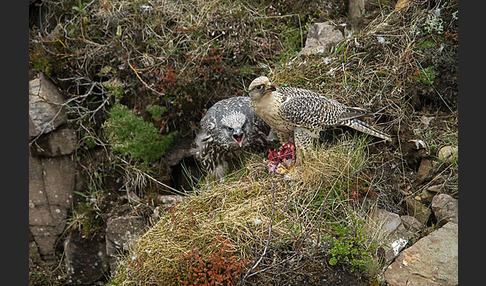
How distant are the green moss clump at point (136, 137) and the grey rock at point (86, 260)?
1161mm

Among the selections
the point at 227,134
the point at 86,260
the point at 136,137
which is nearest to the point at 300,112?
the point at 227,134

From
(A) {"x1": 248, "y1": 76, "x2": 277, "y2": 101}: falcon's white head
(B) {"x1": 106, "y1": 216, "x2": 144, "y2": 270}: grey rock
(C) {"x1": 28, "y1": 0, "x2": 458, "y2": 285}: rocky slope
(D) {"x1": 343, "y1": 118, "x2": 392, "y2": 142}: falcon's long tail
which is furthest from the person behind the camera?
(B) {"x1": 106, "y1": 216, "x2": 144, "y2": 270}: grey rock

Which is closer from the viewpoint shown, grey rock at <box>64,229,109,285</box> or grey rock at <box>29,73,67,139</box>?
grey rock at <box>64,229,109,285</box>

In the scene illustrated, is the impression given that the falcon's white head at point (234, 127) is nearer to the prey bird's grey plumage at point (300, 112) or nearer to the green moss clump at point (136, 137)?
the prey bird's grey plumage at point (300, 112)

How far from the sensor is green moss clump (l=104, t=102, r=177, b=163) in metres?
6.29

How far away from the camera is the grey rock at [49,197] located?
6.67 meters

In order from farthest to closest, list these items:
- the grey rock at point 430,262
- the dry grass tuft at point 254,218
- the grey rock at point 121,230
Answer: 1. the grey rock at point 121,230
2. the dry grass tuft at point 254,218
3. the grey rock at point 430,262

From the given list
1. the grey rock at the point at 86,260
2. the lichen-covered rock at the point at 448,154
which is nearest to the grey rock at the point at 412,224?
the lichen-covered rock at the point at 448,154

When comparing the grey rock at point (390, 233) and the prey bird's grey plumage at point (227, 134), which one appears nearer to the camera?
the grey rock at point (390, 233)

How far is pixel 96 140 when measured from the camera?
265 inches

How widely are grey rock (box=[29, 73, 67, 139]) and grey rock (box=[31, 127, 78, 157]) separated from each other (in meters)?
0.10

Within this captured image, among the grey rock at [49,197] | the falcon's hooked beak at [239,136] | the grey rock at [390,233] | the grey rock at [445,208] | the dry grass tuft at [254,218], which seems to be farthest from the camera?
the grey rock at [49,197]

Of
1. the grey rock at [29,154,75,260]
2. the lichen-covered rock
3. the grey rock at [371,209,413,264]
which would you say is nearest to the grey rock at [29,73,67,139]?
the grey rock at [29,154,75,260]

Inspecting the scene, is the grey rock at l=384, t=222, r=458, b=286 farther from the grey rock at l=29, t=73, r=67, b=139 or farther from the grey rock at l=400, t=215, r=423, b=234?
the grey rock at l=29, t=73, r=67, b=139
